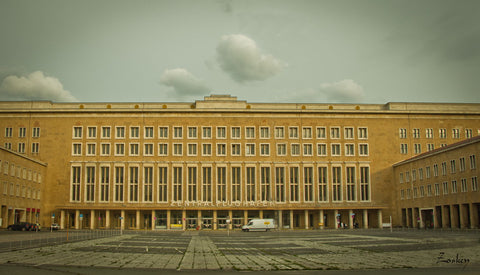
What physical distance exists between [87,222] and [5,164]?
20.8m

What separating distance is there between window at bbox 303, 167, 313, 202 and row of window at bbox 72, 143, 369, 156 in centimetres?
320

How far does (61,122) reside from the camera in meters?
91.9

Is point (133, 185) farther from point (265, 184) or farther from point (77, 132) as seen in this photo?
point (265, 184)

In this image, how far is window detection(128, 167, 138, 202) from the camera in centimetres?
8938

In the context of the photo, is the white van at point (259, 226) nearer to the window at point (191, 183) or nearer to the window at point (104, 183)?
the window at point (191, 183)

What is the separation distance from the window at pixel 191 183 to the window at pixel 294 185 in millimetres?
17748

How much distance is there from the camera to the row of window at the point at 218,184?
89.4 meters

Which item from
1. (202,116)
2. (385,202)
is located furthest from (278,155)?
(385,202)

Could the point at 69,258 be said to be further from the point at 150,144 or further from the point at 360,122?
the point at 360,122

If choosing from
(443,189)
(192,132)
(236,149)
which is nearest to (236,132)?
(236,149)

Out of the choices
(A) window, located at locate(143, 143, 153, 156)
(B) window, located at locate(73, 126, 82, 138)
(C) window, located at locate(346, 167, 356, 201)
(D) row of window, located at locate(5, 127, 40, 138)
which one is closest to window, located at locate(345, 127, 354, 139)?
(C) window, located at locate(346, 167, 356, 201)

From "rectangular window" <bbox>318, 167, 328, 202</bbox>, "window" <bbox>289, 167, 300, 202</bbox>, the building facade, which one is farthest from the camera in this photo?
"rectangular window" <bbox>318, 167, 328, 202</bbox>

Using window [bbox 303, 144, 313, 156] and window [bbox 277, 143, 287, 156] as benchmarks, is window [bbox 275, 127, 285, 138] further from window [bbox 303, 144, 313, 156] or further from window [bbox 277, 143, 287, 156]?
window [bbox 303, 144, 313, 156]

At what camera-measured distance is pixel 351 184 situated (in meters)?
90.8
